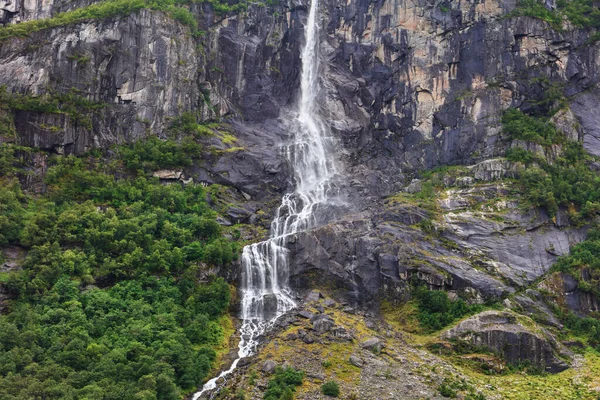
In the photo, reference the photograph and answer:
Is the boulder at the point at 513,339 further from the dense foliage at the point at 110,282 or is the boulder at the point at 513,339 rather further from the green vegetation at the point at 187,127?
the green vegetation at the point at 187,127

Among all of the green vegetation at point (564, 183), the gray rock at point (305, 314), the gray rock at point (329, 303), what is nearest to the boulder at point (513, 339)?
the gray rock at point (329, 303)

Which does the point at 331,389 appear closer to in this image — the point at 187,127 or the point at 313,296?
the point at 313,296

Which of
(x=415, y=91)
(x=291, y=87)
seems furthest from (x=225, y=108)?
(x=415, y=91)

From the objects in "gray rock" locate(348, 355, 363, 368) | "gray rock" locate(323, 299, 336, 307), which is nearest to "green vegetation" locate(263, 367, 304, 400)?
"gray rock" locate(348, 355, 363, 368)

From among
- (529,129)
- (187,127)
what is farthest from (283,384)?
(529,129)

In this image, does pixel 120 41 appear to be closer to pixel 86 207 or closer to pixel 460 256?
pixel 86 207

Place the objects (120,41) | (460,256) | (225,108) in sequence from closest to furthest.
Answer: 1. (460,256)
2. (120,41)
3. (225,108)

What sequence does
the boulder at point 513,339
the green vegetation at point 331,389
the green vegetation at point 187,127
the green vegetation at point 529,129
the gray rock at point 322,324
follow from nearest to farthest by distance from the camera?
the green vegetation at point 331,389, the boulder at point 513,339, the gray rock at point 322,324, the green vegetation at point 529,129, the green vegetation at point 187,127
